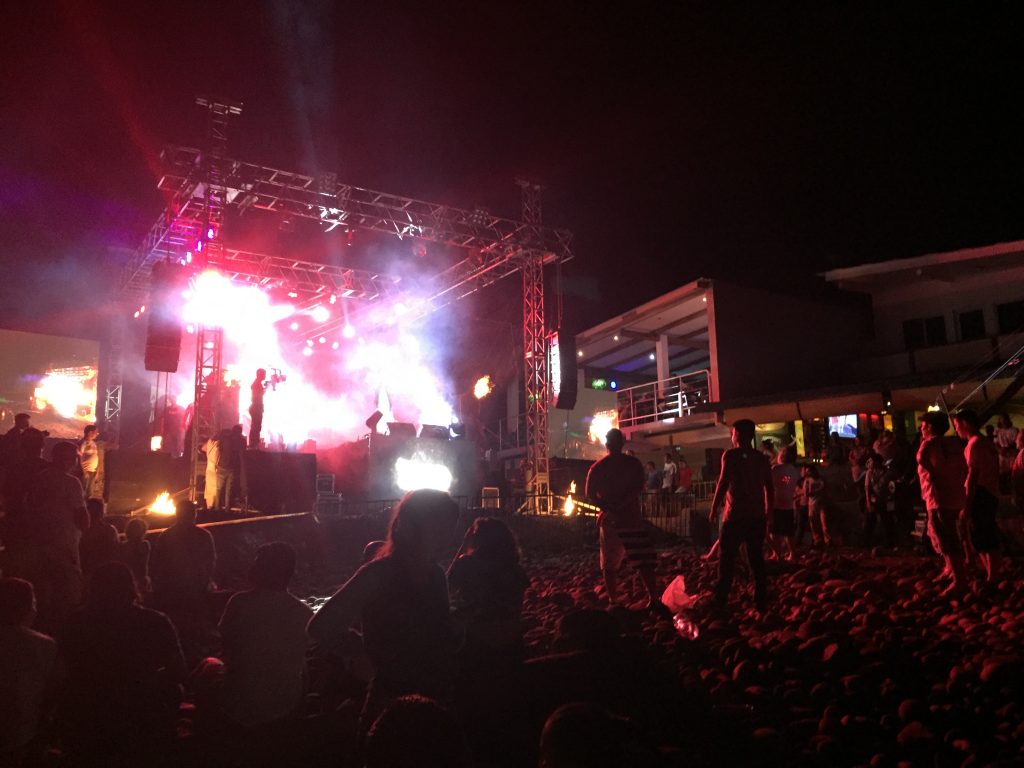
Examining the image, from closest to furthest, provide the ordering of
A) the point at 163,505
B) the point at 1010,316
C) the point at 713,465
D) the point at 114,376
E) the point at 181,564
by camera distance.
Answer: the point at 181,564, the point at 163,505, the point at 1010,316, the point at 713,465, the point at 114,376

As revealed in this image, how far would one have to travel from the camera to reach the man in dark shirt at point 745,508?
20.1ft

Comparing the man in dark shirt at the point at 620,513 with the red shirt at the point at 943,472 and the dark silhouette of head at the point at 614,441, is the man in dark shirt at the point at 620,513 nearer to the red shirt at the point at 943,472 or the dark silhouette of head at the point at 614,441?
the dark silhouette of head at the point at 614,441

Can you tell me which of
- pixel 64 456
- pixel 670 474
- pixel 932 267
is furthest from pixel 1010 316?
pixel 64 456

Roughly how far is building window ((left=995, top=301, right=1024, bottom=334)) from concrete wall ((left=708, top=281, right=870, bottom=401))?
3.81 metres

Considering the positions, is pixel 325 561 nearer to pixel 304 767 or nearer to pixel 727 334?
pixel 304 767

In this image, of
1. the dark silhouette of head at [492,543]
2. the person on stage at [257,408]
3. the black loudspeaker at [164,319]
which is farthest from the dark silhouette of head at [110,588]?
the person on stage at [257,408]

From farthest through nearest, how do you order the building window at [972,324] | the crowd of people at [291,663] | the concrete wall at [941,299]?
the building window at [972,324] < the concrete wall at [941,299] < the crowd of people at [291,663]

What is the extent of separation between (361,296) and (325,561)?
453 inches

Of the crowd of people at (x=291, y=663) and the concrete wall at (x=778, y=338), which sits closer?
the crowd of people at (x=291, y=663)

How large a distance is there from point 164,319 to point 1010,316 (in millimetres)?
19230

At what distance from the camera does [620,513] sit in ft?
22.0

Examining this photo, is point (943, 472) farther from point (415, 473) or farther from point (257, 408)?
point (415, 473)

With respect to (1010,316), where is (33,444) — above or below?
below

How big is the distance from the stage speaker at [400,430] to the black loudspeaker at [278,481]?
18.3 feet
